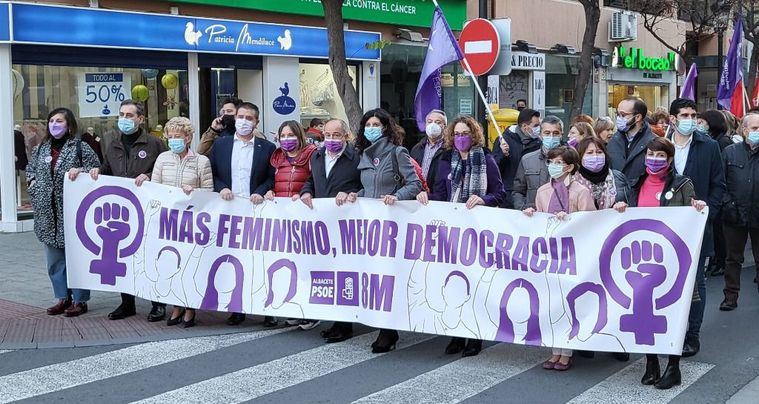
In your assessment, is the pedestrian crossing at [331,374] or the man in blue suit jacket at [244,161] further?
the man in blue suit jacket at [244,161]

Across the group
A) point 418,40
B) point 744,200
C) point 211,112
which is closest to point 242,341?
point 744,200

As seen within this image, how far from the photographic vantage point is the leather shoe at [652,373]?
6223 mm

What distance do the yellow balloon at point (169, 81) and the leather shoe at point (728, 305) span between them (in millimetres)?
9607

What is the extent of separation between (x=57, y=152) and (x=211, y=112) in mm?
8077

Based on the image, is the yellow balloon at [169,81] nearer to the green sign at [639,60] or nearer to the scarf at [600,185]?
the scarf at [600,185]

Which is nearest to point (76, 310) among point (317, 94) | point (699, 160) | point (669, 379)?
point (669, 379)

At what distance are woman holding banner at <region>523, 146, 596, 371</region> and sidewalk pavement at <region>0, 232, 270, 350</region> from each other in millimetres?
2732

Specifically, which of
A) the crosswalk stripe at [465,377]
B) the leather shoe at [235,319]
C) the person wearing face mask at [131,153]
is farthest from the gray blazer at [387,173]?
the person wearing face mask at [131,153]

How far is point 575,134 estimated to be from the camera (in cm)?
858

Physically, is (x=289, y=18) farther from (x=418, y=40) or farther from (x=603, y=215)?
(x=603, y=215)

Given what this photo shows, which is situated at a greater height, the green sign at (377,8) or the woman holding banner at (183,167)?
the green sign at (377,8)

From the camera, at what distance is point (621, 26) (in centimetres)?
2756

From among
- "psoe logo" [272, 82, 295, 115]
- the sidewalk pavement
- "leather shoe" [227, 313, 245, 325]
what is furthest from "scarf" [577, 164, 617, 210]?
"psoe logo" [272, 82, 295, 115]

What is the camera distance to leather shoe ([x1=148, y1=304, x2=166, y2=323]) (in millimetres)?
8156
